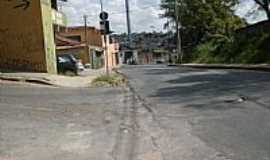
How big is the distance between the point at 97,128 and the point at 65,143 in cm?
193

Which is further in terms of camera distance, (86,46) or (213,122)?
(86,46)

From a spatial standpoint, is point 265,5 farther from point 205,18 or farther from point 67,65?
point 205,18

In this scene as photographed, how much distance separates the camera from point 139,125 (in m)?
12.7

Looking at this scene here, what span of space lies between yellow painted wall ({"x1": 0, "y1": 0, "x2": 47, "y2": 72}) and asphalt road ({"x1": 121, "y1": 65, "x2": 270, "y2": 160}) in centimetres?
1265

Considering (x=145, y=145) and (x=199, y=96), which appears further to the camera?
(x=199, y=96)

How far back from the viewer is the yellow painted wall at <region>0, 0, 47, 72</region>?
31.1 meters

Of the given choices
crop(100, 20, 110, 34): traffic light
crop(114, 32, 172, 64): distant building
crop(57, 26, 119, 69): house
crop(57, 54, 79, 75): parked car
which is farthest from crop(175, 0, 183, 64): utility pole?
crop(100, 20, 110, 34): traffic light

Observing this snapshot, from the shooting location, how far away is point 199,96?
18.1m

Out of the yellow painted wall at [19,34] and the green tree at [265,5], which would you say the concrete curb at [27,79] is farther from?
the green tree at [265,5]

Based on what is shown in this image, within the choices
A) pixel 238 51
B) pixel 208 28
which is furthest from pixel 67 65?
pixel 208 28

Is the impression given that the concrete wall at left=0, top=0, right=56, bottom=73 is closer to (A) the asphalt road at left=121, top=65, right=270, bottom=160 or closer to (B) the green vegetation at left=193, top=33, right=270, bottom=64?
(A) the asphalt road at left=121, top=65, right=270, bottom=160

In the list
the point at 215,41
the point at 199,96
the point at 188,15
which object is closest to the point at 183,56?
the point at 188,15

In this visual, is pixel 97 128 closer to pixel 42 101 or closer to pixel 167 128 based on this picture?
pixel 167 128

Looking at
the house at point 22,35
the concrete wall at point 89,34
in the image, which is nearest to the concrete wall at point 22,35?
the house at point 22,35
